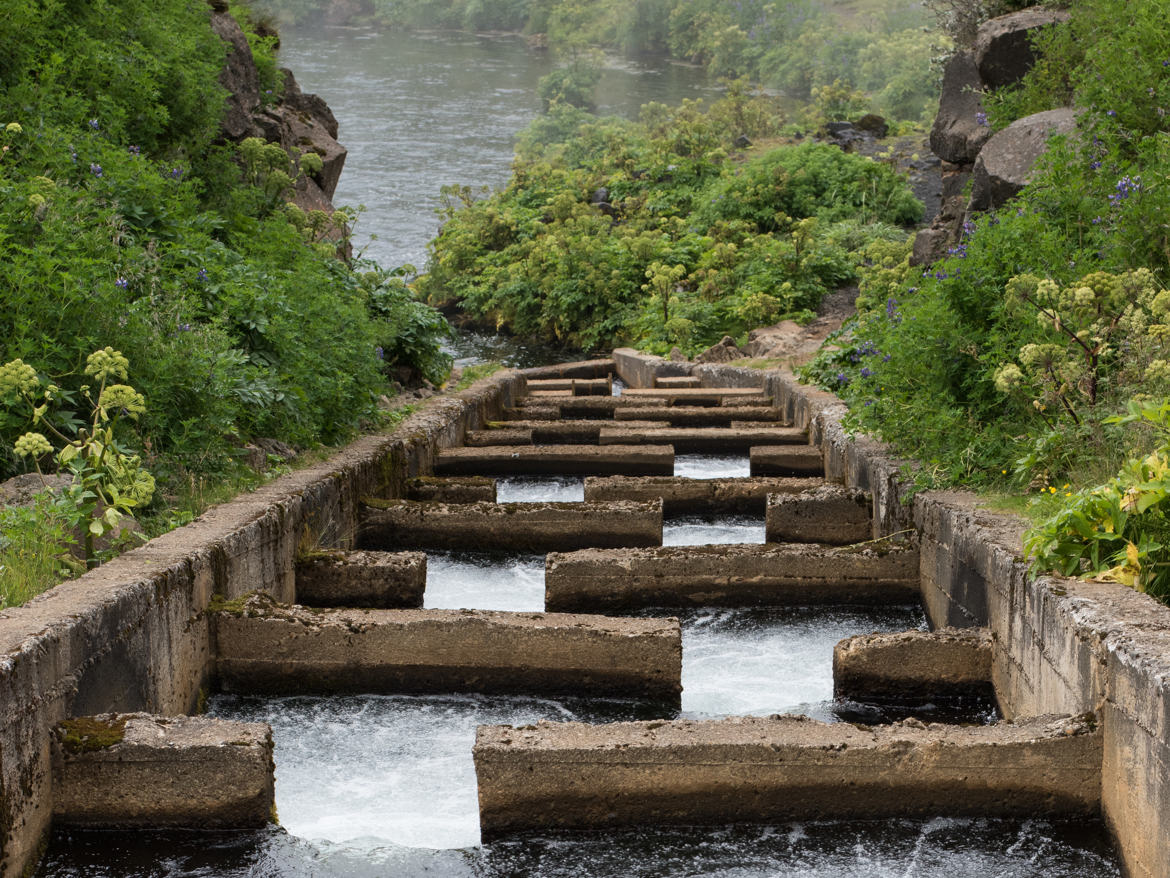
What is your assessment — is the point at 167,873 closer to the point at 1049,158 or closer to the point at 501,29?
the point at 1049,158

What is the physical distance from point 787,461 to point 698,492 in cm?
156

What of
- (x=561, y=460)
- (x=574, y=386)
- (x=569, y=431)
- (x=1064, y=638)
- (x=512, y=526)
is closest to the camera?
(x=1064, y=638)

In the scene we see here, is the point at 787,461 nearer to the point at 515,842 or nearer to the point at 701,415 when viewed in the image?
the point at 701,415

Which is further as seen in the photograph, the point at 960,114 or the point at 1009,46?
the point at 960,114

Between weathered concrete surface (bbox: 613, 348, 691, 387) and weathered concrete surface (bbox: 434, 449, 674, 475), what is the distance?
6548 mm

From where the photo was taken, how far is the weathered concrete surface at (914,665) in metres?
5.38

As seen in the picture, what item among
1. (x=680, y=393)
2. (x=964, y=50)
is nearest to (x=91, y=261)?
(x=680, y=393)

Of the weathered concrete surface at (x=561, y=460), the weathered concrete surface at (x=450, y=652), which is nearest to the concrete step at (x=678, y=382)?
the weathered concrete surface at (x=561, y=460)

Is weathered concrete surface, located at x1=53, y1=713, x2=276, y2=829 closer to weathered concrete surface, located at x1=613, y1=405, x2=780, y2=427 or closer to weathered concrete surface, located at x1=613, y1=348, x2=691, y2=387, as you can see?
weathered concrete surface, located at x1=613, y1=405, x2=780, y2=427

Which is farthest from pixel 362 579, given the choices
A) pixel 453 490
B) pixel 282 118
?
pixel 282 118

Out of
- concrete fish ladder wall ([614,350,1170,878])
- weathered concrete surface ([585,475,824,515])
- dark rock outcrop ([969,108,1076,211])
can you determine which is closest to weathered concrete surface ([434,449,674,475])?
weathered concrete surface ([585,475,824,515])

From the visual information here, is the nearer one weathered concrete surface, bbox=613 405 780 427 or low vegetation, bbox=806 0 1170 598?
low vegetation, bbox=806 0 1170 598

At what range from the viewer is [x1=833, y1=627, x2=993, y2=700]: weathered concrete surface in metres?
5.38

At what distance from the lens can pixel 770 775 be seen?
14.1 feet
